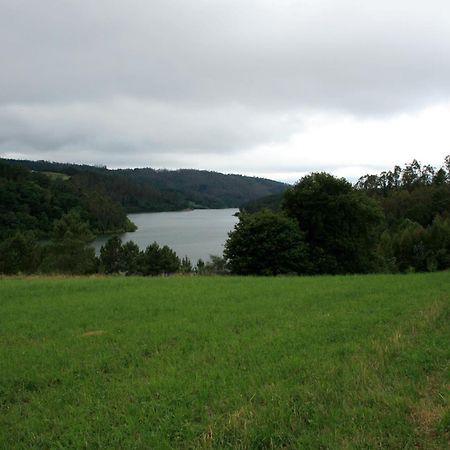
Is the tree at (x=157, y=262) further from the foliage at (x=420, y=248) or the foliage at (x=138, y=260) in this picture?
the foliage at (x=420, y=248)

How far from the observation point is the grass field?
4539mm

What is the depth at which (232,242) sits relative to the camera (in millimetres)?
32969

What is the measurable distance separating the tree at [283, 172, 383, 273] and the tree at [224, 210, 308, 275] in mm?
2092

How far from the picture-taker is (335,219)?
34.2 m

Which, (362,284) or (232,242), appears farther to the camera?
(232,242)

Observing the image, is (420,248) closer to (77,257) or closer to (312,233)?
(312,233)

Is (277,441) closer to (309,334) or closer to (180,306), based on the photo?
(309,334)

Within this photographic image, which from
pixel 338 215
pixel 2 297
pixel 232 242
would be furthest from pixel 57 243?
pixel 2 297

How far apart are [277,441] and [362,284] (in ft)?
42.0

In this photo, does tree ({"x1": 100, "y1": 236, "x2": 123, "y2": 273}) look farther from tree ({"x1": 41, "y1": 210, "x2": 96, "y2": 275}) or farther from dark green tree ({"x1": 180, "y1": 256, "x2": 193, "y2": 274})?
dark green tree ({"x1": 180, "y1": 256, "x2": 193, "y2": 274})

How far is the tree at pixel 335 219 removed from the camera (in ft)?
111

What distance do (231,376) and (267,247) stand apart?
25375 mm

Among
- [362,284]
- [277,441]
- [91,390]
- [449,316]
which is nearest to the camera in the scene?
[277,441]

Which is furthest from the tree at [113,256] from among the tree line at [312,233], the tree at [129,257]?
the tree line at [312,233]
